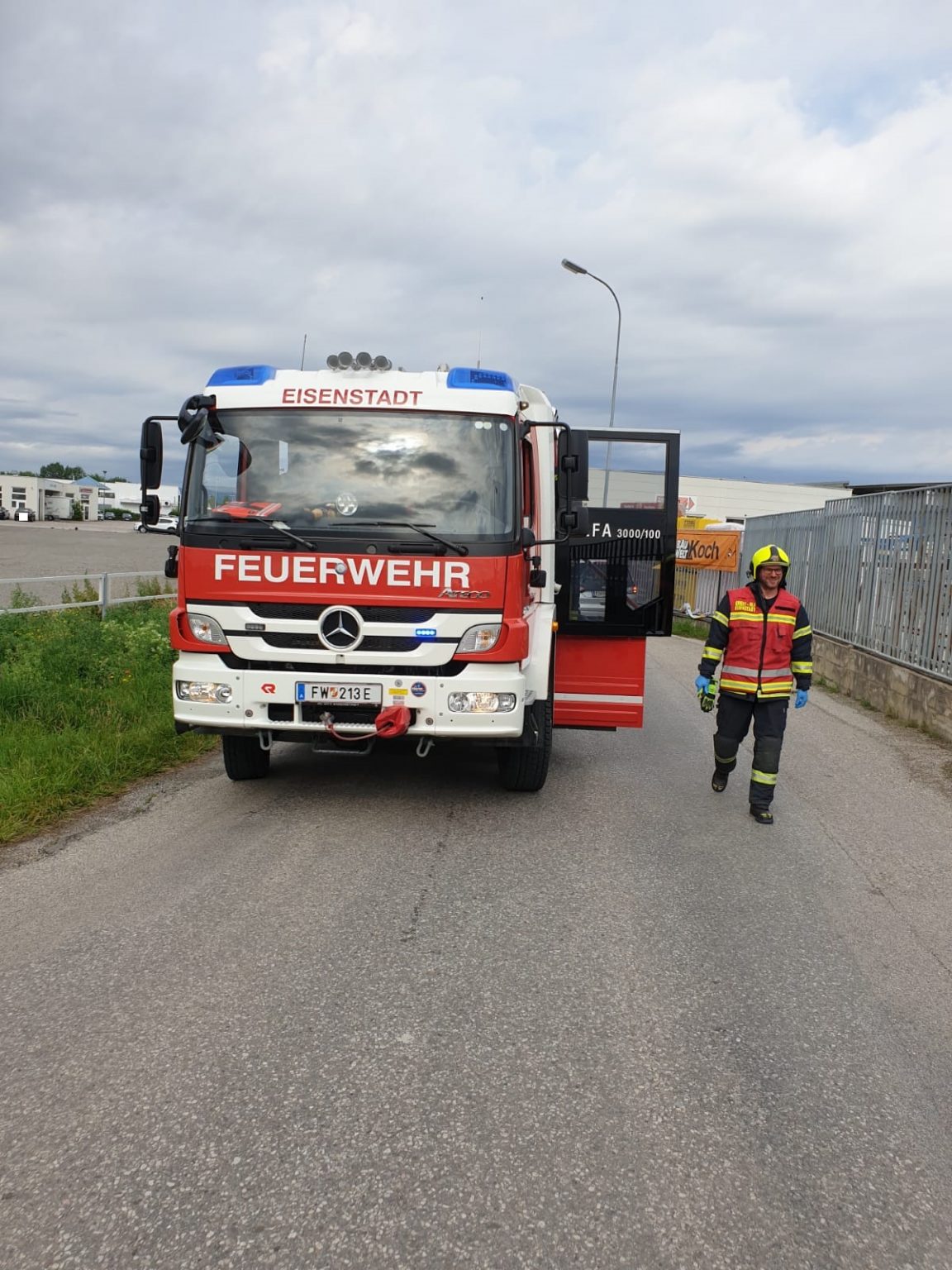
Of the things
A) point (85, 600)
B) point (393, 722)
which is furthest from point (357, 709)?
point (85, 600)

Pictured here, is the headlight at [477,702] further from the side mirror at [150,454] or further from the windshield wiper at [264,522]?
the side mirror at [150,454]

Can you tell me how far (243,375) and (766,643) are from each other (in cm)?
379

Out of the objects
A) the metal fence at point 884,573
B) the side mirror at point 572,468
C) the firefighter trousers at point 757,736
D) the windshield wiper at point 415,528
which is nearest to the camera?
the windshield wiper at point 415,528

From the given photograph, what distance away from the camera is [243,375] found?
6.39m

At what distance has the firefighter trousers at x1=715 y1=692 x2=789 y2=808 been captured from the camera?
6.49m

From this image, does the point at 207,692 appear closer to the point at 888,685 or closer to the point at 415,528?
the point at 415,528

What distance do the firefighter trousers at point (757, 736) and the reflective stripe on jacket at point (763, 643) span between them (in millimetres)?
101

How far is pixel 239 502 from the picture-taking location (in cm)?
605

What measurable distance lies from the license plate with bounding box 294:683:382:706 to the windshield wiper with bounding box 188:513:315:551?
31.5 inches

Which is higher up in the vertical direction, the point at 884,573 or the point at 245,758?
the point at 884,573

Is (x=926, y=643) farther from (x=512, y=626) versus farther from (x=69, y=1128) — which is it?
(x=69, y=1128)

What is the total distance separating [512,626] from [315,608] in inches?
45.1

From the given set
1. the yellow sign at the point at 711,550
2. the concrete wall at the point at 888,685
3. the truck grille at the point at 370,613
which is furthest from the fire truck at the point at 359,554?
the yellow sign at the point at 711,550

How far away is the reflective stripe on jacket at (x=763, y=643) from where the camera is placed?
6719mm
